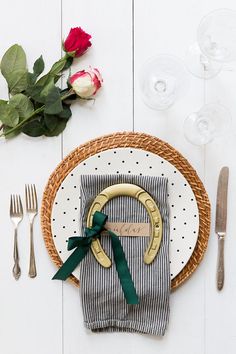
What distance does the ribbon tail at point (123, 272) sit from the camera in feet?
3.54

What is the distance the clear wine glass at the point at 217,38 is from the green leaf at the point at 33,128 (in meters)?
0.38

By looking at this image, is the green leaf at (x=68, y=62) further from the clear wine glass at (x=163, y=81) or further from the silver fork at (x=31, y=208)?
the silver fork at (x=31, y=208)

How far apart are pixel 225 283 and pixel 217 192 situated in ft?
0.67

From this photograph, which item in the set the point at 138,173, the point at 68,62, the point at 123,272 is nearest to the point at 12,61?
the point at 68,62

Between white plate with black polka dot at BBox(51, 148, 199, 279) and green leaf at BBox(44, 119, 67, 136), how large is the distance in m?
0.09

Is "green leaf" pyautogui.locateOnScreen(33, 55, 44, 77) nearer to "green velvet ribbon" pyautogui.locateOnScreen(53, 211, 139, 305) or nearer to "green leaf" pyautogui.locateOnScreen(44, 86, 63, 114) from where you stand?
"green leaf" pyautogui.locateOnScreen(44, 86, 63, 114)

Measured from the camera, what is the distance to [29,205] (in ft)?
3.73

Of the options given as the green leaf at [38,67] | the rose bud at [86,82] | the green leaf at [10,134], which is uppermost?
the green leaf at [38,67]

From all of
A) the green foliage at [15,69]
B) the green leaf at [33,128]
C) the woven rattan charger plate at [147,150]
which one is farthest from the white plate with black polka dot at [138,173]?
the green foliage at [15,69]

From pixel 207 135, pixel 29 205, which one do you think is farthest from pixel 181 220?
pixel 29 205

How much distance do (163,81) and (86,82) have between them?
6.4 inches

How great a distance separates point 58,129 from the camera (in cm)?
114

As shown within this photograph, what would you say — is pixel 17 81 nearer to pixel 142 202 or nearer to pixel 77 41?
pixel 77 41

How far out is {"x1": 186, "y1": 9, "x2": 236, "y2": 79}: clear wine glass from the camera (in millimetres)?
1042
